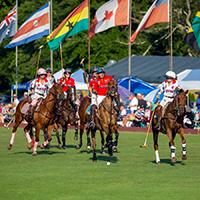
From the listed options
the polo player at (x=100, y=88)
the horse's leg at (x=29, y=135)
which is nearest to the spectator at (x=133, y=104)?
the horse's leg at (x=29, y=135)

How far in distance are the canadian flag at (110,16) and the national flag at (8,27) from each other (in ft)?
25.7

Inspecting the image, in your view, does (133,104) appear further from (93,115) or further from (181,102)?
(181,102)

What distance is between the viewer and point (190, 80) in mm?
38500

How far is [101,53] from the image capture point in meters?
55.7

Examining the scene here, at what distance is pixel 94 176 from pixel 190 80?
21.1 meters

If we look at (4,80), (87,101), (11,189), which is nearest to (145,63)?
(4,80)

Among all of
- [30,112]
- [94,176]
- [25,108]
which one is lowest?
[94,176]

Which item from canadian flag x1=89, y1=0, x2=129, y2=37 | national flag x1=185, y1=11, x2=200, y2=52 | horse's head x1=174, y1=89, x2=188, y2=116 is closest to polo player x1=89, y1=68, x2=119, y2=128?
horse's head x1=174, y1=89, x2=188, y2=116

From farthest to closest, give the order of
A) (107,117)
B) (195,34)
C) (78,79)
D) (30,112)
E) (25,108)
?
(78,79)
(195,34)
(25,108)
(30,112)
(107,117)

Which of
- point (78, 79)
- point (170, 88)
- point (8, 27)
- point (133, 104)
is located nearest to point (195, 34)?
point (133, 104)

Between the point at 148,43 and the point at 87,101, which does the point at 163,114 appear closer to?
the point at 87,101

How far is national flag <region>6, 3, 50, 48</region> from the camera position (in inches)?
1617

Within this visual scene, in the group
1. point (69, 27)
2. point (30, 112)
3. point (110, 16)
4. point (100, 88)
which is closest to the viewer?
point (100, 88)

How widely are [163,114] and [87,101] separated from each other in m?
4.99
